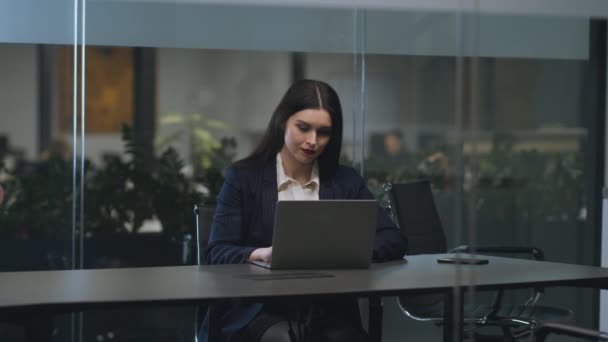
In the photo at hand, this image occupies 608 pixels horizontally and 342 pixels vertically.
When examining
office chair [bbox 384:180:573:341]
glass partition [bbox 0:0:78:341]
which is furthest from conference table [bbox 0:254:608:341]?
glass partition [bbox 0:0:78:341]

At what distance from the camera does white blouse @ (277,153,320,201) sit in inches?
121

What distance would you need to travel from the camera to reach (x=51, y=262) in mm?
4230

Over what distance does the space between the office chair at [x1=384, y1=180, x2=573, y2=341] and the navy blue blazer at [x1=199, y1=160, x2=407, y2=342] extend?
62cm

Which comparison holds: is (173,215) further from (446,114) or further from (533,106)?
(533,106)

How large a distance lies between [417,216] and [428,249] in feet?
0.51

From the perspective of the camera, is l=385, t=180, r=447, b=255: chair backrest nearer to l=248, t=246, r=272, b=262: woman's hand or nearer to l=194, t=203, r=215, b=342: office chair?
l=194, t=203, r=215, b=342: office chair

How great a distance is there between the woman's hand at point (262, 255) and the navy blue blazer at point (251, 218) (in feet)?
0.14

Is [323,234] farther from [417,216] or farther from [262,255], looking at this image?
[417,216]

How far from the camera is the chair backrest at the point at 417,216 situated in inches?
151

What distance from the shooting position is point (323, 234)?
2.57 m

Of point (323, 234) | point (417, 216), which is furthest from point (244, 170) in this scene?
point (417, 216)

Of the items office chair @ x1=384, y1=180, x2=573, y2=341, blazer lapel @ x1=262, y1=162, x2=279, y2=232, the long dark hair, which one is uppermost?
the long dark hair

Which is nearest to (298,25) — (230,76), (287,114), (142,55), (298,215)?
(230,76)

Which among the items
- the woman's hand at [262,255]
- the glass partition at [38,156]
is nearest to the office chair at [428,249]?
the woman's hand at [262,255]
